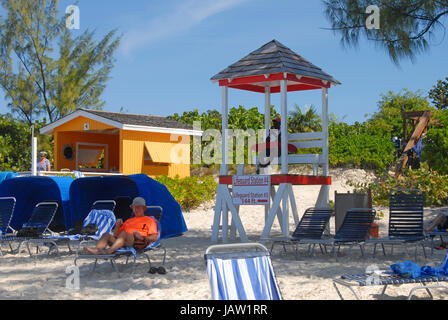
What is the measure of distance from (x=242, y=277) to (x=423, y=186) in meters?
12.9

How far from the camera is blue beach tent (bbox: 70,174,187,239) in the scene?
12537 mm

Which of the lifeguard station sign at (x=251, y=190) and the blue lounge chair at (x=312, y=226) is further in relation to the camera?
the lifeguard station sign at (x=251, y=190)

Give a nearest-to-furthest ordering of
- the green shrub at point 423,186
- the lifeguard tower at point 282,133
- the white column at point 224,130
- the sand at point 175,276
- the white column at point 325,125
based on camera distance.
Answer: the sand at point 175,276, the lifeguard tower at point 282,133, the white column at point 224,130, the white column at point 325,125, the green shrub at point 423,186

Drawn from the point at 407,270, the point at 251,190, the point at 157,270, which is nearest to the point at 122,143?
the point at 251,190

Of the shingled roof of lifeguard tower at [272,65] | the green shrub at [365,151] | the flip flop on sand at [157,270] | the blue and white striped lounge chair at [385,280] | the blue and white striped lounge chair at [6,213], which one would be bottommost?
the flip flop on sand at [157,270]

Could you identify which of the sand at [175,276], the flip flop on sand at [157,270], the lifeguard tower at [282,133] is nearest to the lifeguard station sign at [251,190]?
the lifeguard tower at [282,133]

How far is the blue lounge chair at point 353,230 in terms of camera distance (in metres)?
9.99

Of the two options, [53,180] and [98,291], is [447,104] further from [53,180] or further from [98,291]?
[98,291]

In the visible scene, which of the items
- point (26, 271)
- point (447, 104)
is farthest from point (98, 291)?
point (447, 104)

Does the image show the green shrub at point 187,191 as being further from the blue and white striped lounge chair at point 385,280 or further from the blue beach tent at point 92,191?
the blue and white striped lounge chair at point 385,280

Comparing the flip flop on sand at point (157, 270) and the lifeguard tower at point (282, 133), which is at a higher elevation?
the lifeguard tower at point (282, 133)

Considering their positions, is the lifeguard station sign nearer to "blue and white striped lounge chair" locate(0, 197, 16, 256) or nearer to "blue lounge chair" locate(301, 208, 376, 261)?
"blue lounge chair" locate(301, 208, 376, 261)

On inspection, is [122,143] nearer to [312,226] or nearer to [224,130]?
[224,130]

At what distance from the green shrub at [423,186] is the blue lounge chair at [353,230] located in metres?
6.14
